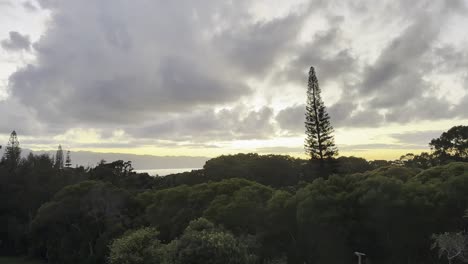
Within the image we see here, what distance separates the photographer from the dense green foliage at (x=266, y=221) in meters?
20.0

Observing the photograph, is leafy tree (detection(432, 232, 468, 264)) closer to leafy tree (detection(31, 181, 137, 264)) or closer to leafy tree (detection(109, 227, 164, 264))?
leafy tree (detection(109, 227, 164, 264))

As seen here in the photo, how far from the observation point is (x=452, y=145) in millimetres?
49781

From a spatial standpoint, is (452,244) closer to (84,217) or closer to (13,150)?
A: (84,217)

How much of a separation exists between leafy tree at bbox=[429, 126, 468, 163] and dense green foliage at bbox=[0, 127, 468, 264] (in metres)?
17.9

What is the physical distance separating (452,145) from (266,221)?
33.8 metres

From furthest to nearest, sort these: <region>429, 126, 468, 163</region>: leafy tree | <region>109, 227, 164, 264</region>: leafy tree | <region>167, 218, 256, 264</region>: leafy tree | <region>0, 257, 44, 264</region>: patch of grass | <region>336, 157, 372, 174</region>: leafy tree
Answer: <region>336, 157, 372, 174</region>: leafy tree < <region>429, 126, 468, 163</region>: leafy tree < <region>0, 257, 44, 264</region>: patch of grass < <region>109, 227, 164, 264</region>: leafy tree < <region>167, 218, 256, 264</region>: leafy tree

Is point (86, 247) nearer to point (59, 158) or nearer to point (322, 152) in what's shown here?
point (322, 152)

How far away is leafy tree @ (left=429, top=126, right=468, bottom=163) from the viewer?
48031 mm

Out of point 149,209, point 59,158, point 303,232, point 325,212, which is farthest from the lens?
point 59,158

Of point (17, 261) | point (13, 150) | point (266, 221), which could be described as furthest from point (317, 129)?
point (13, 150)

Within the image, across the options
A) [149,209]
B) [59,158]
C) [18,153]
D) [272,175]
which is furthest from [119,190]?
[59,158]

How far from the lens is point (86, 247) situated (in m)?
36.3

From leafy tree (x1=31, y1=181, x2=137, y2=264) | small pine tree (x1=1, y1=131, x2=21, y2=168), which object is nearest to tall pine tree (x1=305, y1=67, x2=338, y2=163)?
leafy tree (x1=31, y1=181, x2=137, y2=264)

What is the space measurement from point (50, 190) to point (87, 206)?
14.7 m
